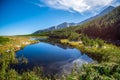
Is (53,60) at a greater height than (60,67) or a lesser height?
greater

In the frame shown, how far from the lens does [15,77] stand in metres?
30.1

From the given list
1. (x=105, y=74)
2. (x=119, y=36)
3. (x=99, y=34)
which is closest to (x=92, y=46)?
(x=119, y=36)

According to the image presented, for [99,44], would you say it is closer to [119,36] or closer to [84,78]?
[119,36]

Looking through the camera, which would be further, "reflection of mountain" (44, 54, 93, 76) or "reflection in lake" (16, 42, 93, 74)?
"reflection in lake" (16, 42, 93, 74)

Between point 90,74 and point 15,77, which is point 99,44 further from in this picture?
point 90,74

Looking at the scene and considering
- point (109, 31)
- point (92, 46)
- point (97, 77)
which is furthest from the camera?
point (109, 31)

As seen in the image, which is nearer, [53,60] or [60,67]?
[60,67]

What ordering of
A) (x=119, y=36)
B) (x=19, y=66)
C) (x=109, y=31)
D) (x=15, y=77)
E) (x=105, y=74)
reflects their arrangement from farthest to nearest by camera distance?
(x=109, y=31)
(x=119, y=36)
(x=19, y=66)
(x=15, y=77)
(x=105, y=74)

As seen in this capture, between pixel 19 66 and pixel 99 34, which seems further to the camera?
pixel 99 34

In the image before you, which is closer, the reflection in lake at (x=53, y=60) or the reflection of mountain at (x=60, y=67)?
the reflection of mountain at (x=60, y=67)

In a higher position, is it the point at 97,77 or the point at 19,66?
the point at 97,77

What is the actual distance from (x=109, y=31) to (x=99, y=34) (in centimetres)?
1211

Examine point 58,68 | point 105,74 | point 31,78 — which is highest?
→ point 105,74

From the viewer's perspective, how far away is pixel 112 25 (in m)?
174
